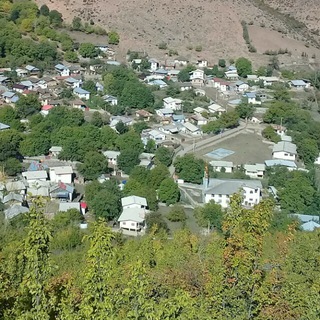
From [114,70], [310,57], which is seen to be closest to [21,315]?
[114,70]

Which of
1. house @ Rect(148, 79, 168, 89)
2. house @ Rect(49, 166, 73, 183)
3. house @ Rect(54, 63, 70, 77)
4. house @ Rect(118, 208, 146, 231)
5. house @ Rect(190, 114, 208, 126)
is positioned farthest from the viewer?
house @ Rect(54, 63, 70, 77)

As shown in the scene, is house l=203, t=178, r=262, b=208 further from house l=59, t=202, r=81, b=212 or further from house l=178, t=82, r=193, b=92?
house l=178, t=82, r=193, b=92

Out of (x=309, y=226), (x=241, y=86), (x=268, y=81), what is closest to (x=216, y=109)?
(x=241, y=86)

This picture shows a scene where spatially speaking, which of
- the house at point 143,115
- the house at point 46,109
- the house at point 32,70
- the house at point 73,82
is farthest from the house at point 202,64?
the house at point 46,109

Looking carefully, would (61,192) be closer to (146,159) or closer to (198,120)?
(146,159)

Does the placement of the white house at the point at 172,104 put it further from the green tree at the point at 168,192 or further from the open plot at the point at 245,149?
the green tree at the point at 168,192

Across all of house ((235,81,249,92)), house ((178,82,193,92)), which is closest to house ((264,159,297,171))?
house ((178,82,193,92))

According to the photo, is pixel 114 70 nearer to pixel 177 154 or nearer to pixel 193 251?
pixel 177 154
